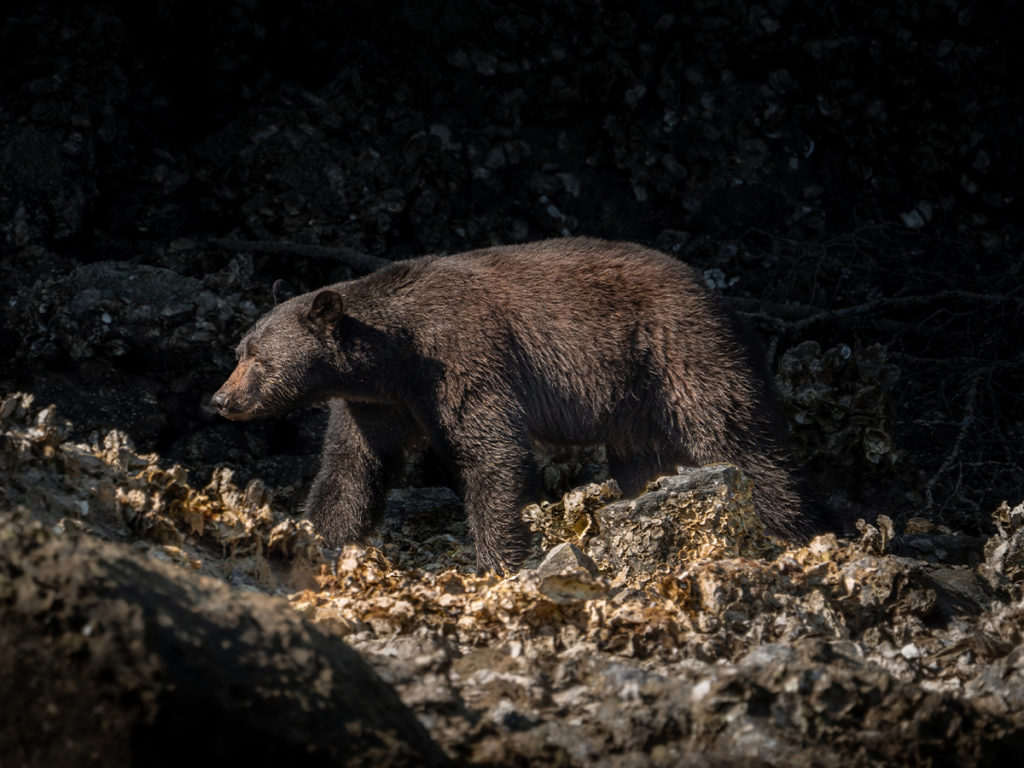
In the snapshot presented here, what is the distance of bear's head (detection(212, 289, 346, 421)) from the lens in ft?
18.0

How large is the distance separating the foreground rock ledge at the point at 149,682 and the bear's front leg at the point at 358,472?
3197 mm

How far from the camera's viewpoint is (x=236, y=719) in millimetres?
2242

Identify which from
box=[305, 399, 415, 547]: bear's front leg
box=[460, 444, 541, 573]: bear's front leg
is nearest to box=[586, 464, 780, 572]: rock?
box=[460, 444, 541, 573]: bear's front leg

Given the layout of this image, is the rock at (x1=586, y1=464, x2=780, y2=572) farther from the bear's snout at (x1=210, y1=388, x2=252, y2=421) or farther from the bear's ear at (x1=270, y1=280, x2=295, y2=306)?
the bear's ear at (x1=270, y1=280, x2=295, y2=306)

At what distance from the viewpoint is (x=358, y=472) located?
5.75 metres

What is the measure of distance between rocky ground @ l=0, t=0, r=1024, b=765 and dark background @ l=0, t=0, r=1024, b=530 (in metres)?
0.02

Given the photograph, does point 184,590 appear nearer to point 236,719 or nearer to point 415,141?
point 236,719

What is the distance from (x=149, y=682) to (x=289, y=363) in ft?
11.2

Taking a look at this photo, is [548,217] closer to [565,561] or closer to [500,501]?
[500,501]

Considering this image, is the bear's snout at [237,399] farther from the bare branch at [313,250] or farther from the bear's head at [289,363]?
the bare branch at [313,250]

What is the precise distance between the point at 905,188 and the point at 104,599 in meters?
6.93

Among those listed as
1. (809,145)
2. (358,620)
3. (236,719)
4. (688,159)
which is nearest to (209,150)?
(688,159)

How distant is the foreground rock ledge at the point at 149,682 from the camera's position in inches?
86.0

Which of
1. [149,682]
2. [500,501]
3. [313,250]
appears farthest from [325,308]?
[149,682]
